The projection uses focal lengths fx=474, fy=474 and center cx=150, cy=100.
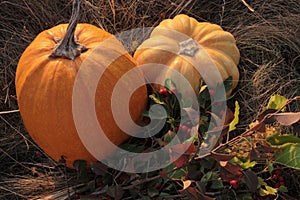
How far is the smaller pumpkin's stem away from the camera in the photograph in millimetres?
1882

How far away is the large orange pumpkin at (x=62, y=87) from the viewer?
5.28 feet

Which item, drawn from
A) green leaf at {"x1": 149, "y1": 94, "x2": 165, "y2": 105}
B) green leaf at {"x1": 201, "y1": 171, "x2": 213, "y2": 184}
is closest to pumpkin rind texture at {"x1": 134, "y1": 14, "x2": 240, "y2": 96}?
green leaf at {"x1": 149, "y1": 94, "x2": 165, "y2": 105}

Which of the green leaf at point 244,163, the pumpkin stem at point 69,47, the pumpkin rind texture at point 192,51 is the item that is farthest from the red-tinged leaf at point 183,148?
the pumpkin stem at point 69,47

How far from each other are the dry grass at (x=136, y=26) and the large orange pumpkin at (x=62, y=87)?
294 mm

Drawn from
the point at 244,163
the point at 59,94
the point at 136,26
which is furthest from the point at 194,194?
the point at 136,26

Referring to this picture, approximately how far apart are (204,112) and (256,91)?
34cm

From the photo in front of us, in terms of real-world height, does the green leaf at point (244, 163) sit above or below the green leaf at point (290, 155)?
below

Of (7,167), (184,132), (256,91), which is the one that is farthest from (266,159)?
(7,167)

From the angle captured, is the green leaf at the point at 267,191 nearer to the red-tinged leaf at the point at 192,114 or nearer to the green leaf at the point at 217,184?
the green leaf at the point at 217,184

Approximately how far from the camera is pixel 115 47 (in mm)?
1728

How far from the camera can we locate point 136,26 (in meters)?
2.32

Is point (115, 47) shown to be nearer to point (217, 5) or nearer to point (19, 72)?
point (19, 72)

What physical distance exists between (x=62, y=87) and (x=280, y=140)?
0.76 m

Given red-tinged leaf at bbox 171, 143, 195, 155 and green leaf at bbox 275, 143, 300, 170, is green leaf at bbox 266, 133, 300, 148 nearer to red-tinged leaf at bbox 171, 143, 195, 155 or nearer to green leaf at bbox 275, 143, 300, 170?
green leaf at bbox 275, 143, 300, 170
